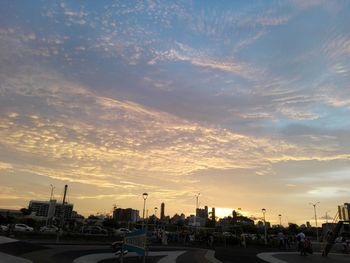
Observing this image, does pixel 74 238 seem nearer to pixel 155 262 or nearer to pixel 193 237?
pixel 193 237

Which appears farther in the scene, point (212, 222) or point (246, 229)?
point (212, 222)

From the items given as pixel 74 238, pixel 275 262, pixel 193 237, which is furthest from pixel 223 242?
pixel 275 262

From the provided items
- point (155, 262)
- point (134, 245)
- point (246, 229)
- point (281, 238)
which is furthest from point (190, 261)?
point (246, 229)

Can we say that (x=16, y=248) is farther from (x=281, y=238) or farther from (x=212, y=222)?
(x=212, y=222)

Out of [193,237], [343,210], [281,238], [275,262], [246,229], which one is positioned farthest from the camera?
[246,229]

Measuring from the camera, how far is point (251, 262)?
73.7 feet

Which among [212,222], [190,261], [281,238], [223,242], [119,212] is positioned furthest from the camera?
[119,212]

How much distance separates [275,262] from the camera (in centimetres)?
2305

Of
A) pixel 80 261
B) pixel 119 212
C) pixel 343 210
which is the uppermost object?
pixel 119 212

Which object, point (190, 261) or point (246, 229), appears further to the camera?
point (246, 229)

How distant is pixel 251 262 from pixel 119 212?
17378 cm

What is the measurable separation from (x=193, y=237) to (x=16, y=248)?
→ 3529cm

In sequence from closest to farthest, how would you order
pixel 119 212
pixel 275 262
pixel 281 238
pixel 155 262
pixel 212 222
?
pixel 155 262
pixel 275 262
pixel 281 238
pixel 212 222
pixel 119 212

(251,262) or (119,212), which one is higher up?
(119,212)
